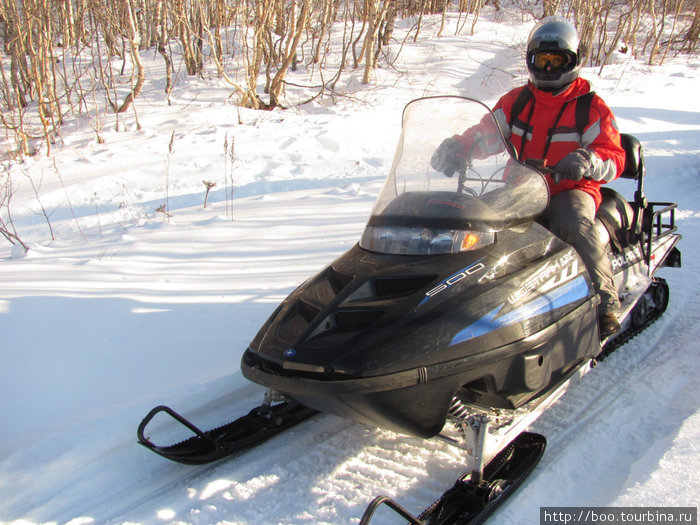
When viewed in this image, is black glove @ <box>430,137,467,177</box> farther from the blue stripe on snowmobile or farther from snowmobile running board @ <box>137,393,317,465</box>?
snowmobile running board @ <box>137,393,317,465</box>

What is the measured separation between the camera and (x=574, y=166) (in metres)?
2.76

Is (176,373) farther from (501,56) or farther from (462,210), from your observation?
(501,56)

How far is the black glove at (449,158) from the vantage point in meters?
2.64

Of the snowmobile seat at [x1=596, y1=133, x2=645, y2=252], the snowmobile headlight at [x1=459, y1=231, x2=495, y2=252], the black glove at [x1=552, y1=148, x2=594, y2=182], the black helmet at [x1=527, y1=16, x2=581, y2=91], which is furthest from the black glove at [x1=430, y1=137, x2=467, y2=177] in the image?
the snowmobile seat at [x1=596, y1=133, x2=645, y2=252]

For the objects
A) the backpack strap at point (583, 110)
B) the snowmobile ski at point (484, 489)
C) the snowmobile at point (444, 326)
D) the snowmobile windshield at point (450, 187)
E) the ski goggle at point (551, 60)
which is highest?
the ski goggle at point (551, 60)

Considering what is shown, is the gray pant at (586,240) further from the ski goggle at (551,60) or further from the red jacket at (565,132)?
the ski goggle at (551,60)

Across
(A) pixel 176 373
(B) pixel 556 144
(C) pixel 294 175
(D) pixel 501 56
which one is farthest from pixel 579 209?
(D) pixel 501 56

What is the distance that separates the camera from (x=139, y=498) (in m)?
2.32

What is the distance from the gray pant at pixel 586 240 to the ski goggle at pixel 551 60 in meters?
0.75

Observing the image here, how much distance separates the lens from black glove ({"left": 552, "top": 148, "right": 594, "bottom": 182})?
2766mm

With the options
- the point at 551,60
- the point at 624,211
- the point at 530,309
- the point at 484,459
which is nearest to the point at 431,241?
the point at 530,309

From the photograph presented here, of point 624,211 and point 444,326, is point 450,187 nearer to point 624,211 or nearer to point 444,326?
point 444,326

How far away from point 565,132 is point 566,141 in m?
0.05

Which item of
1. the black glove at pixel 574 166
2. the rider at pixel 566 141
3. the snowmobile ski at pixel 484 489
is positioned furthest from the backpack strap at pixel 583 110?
the snowmobile ski at pixel 484 489
